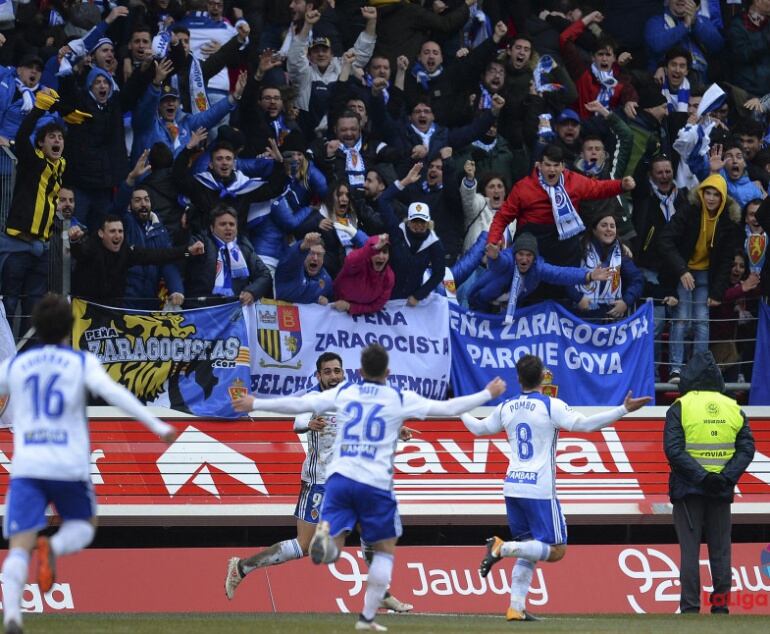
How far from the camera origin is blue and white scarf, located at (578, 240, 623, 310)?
16.2 meters

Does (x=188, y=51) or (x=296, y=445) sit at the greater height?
(x=188, y=51)

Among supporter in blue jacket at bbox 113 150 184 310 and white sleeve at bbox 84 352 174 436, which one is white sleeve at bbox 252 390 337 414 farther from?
supporter in blue jacket at bbox 113 150 184 310

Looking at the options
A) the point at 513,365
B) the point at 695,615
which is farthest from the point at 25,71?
the point at 695,615

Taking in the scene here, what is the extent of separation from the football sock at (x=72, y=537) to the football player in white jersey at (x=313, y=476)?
379cm

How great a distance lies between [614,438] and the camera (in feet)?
52.0

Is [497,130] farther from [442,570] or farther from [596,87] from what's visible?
[442,570]

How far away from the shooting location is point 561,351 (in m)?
16.0

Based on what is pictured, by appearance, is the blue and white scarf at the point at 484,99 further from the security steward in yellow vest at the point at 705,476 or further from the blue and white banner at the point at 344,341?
the security steward in yellow vest at the point at 705,476

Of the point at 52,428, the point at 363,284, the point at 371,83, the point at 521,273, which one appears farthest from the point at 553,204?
the point at 52,428

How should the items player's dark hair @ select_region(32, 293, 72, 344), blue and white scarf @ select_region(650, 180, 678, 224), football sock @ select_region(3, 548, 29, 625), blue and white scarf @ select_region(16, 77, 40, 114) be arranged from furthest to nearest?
blue and white scarf @ select_region(650, 180, 678, 224) → blue and white scarf @ select_region(16, 77, 40, 114) → player's dark hair @ select_region(32, 293, 72, 344) → football sock @ select_region(3, 548, 29, 625)

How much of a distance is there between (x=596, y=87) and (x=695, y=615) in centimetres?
842

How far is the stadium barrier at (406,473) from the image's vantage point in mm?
14781

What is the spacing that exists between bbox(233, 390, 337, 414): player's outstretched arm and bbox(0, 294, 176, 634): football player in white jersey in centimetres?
135

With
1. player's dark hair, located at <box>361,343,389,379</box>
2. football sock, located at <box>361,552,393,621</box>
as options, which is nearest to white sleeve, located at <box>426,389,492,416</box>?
player's dark hair, located at <box>361,343,389,379</box>
